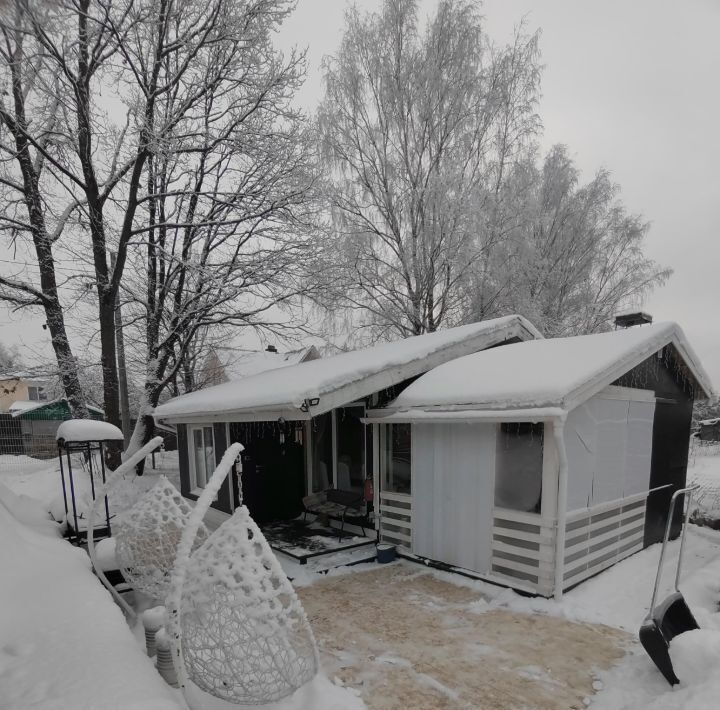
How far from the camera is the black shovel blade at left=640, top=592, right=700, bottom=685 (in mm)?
3104

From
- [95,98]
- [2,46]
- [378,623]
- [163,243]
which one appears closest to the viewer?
[378,623]

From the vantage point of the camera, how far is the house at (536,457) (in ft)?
15.2

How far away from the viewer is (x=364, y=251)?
12484mm

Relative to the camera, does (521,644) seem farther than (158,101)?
No

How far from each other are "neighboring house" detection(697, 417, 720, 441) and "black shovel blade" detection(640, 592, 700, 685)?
22.1 meters

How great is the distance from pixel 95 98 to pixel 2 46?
1693mm

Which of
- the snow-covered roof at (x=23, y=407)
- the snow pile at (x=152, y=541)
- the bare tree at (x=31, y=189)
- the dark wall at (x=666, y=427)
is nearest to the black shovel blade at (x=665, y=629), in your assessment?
the dark wall at (x=666, y=427)

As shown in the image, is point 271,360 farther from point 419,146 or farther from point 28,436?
point 419,146

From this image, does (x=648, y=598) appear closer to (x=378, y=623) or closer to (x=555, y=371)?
(x=555, y=371)

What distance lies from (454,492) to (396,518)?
1.29 m

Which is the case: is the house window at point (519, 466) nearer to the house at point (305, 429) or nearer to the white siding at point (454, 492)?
the white siding at point (454, 492)

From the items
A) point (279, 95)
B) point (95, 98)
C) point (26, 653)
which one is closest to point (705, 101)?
point (26, 653)

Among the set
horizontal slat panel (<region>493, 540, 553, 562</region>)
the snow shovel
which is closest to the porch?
horizontal slat panel (<region>493, 540, 553, 562</region>)

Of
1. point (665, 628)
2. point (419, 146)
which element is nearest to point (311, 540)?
point (665, 628)
